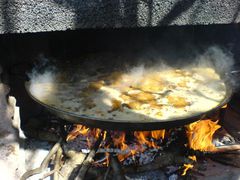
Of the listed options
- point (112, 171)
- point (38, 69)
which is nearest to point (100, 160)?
point (112, 171)

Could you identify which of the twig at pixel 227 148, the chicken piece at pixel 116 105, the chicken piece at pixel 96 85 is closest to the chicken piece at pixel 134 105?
the chicken piece at pixel 116 105

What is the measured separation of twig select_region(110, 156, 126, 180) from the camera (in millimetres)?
2841

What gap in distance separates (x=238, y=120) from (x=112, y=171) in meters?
1.94

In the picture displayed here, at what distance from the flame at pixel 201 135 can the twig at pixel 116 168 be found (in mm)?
863

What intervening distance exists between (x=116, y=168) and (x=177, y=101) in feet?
2.56

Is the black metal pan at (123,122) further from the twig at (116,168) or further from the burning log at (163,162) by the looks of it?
the burning log at (163,162)

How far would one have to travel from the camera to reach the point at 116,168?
9.43ft

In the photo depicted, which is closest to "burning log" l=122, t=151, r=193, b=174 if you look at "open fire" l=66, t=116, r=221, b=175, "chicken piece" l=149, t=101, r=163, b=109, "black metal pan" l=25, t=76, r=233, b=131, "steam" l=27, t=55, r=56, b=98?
"open fire" l=66, t=116, r=221, b=175

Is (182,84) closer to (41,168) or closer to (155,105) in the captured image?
(155,105)

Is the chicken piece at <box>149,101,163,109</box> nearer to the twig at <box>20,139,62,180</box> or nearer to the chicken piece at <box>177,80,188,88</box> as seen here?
the chicken piece at <box>177,80,188,88</box>

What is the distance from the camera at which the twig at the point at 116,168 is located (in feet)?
9.32

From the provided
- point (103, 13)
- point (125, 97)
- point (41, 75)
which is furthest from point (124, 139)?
point (103, 13)

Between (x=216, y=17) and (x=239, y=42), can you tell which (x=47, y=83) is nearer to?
(x=216, y=17)

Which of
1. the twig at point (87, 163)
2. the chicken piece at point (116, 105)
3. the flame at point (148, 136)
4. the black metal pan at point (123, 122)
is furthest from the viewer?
the flame at point (148, 136)
